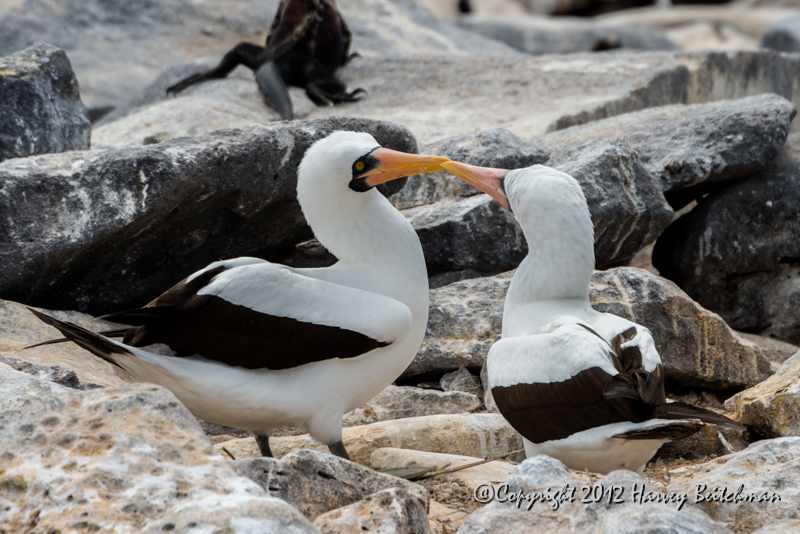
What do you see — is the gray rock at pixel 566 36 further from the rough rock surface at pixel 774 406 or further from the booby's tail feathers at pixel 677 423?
the booby's tail feathers at pixel 677 423

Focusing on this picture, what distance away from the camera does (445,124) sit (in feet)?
28.1

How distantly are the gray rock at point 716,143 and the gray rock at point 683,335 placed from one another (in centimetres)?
150

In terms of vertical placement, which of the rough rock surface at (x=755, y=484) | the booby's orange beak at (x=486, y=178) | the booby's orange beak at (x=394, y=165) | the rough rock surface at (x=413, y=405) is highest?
the booby's orange beak at (x=394, y=165)

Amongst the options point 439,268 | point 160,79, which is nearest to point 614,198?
point 439,268

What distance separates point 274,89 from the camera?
9539 mm

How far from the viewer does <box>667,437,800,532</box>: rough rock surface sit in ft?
8.72

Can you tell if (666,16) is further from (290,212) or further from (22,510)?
(22,510)

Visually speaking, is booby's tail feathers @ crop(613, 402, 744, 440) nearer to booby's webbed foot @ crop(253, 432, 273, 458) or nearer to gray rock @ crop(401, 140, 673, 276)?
booby's webbed foot @ crop(253, 432, 273, 458)

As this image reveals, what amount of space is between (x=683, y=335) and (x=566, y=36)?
17834 millimetres

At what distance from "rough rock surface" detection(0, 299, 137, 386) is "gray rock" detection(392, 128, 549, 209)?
7.38 ft

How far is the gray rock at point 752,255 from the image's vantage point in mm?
5949

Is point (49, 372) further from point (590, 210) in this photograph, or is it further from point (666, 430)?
point (590, 210)

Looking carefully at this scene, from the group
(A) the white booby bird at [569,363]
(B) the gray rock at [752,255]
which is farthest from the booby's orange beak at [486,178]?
(B) the gray rock at [752,255]

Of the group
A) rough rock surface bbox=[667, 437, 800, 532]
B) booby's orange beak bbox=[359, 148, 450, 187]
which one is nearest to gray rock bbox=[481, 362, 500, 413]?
booby's orange beak bbox=[359, 148, 450, 187]
